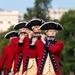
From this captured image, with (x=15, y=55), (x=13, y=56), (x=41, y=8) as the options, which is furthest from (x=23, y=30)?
(x=41, y=8)

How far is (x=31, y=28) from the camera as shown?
927 cm

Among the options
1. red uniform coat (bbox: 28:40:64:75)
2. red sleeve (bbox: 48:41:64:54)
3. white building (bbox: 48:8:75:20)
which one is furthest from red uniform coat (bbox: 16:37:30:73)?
white building (bbox: 48:8:75:20)

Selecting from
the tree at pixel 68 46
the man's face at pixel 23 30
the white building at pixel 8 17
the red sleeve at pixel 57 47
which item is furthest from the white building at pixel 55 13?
the red sleeve at pixel 57 47

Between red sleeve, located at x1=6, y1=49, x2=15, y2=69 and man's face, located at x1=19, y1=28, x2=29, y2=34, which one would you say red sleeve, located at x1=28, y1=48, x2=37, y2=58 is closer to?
man's face, located at x1=19, y1=28, x2=29, y2=34

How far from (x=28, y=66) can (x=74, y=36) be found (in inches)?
1664

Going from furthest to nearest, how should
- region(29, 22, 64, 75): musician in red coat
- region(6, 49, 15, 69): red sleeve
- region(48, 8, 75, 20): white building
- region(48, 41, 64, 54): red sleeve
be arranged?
1. region(48, 8, 75, 20): white building
2. region(6, 49, 15, 69): red sleeve
3. region(29, 22, 64, 75): musician in red coat
4. region(48, 41, 64, 54): red sleeve

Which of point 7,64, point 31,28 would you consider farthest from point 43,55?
point 7,64

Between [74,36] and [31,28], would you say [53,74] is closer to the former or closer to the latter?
[31,28]

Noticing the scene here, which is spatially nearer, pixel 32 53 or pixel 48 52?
pixel 48 52

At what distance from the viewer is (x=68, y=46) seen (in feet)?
159

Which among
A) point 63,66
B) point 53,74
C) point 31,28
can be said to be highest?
point 31,28

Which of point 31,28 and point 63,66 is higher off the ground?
point 31,28

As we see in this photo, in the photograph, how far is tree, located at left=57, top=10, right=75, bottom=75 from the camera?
46.9 m

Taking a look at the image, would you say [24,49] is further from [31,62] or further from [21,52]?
[31,62]
